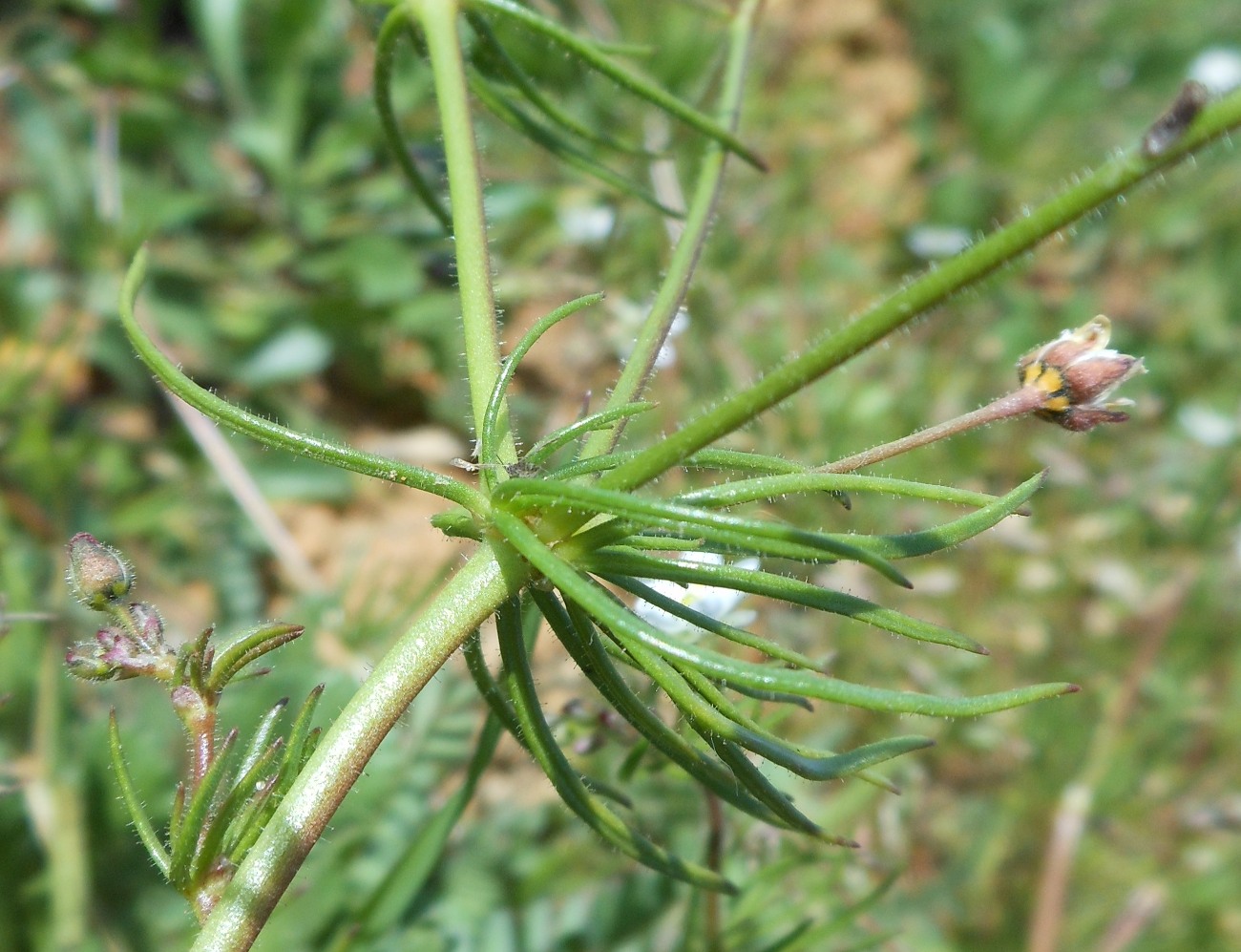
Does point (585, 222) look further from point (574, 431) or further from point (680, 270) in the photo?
point (574, 431)

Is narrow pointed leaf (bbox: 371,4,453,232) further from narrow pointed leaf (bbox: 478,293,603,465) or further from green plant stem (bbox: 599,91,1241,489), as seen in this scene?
green plant stem (bbox: 599,91,1241,489)

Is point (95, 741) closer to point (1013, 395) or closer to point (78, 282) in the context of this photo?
point (78, 282)

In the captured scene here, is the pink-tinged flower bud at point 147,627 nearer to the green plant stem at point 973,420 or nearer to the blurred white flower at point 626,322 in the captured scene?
the green plant stem at point 973,420

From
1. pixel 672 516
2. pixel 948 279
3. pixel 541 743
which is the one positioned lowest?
pixel 541 743

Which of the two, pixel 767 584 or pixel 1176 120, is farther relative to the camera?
pixel 767 584

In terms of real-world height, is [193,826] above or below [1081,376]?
below

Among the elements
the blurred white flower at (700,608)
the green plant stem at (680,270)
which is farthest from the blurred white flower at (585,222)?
the blurred white flower at (700,608)

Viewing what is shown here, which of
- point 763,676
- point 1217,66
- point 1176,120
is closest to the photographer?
point 1176,120

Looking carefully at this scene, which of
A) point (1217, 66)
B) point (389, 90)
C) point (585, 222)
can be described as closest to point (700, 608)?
point (389, 90)
